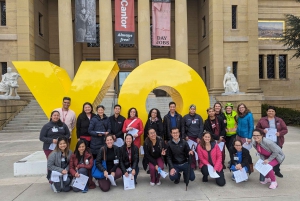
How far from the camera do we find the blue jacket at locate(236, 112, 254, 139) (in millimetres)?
6188

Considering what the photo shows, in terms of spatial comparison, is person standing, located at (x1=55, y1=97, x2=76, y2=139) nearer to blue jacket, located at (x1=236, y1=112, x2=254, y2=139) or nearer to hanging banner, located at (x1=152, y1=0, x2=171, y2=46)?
blue jacket, located at (x1=236, y1=112, x2=254, y2=139)

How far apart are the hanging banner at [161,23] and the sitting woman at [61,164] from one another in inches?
663

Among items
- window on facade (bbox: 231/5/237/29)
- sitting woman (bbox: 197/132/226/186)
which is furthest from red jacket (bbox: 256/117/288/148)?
window on facade (bbox: 231/5/237/29)

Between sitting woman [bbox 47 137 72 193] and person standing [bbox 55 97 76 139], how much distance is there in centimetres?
109

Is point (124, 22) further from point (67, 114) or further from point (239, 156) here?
point (239, 156)

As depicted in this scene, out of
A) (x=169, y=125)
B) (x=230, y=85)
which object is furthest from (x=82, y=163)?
(x=230, y=85)

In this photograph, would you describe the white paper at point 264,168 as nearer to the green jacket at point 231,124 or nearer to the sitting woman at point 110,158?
the green jacket at point 231,124

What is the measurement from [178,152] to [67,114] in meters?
2.89

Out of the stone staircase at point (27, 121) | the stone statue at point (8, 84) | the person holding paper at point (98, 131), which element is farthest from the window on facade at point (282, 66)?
the person holding paper at point (98, 131)

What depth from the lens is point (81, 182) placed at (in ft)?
15.9

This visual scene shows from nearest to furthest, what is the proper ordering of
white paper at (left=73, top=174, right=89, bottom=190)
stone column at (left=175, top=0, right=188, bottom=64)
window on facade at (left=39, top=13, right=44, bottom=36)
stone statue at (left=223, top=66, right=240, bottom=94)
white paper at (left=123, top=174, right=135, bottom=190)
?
1. white paper at (left=73, top=174, right=89, bottom=190)
2. white paper at (left=123, top=174, right=135, bottom=190)
3. stone statue at (left=223, top=66, right=240, bottom=94)
4. stone column at (left=175, top=0, right=188, bottom=64)
5. window on facade at (left=39, top=13, right=44, bottom=36)

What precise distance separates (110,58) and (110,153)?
16.3 m

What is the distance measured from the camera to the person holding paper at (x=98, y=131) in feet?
18.6

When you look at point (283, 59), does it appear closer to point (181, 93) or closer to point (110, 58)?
point (110, 58)
